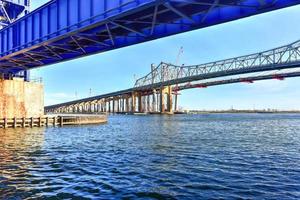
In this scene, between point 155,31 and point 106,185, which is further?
point 155,31

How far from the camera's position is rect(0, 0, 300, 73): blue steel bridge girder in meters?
23.2

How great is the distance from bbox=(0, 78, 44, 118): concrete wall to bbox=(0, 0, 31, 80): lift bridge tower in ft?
26.6

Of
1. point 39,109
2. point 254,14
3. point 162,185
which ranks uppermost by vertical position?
point 254,14

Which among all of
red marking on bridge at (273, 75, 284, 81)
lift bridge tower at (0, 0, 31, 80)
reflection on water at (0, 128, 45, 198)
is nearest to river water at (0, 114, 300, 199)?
reflection on water at (0, 128, 45, 198)

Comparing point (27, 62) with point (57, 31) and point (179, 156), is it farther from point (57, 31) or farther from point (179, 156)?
point (179, 156)

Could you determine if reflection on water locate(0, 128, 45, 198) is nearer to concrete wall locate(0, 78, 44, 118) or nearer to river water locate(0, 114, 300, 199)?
river water locate(0, 114, 300, 199)

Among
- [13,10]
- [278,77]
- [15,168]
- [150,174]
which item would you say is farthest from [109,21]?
[278,77]

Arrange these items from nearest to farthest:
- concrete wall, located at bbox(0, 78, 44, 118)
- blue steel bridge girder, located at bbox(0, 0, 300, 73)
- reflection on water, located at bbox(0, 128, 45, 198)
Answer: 1. reflection on water, located at bbox(0, 128, 45, 198)
2. blue steel bridge girder, located at bbox(0, 0, 300, 73)
3. concrete wall, located at bbox(0, 78, 44, 118)

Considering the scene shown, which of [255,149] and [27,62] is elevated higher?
[27,62]

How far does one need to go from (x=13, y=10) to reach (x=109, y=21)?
4915 cm

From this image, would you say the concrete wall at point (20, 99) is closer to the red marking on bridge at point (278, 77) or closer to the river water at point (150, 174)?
the river water at point (150, 174)

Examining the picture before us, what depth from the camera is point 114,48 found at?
36125 millimetres

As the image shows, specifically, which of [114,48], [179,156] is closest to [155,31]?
[114,48]

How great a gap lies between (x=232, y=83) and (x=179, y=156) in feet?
497
